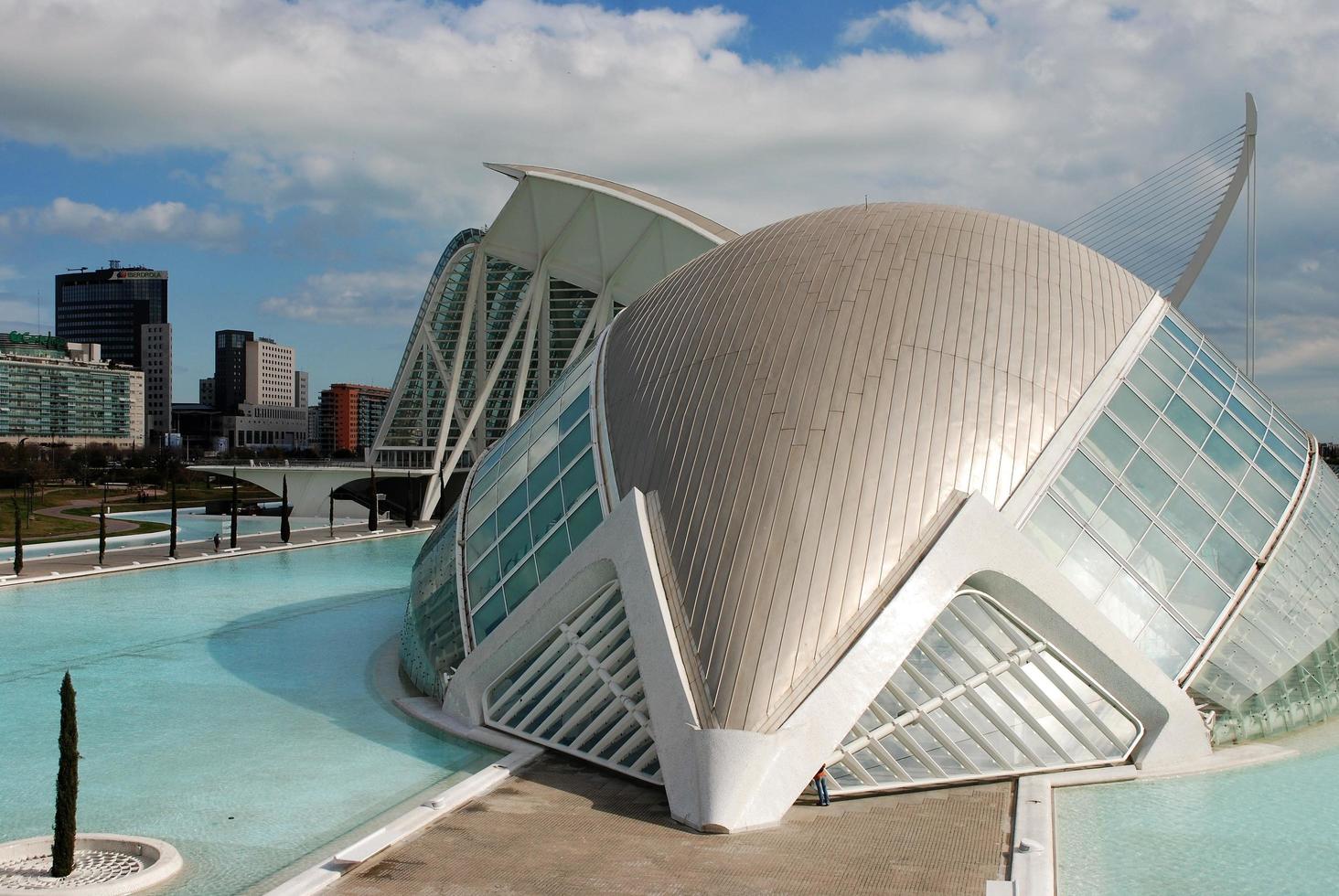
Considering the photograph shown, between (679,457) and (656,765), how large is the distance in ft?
14.4

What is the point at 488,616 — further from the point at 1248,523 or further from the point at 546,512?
the point at 1248,523

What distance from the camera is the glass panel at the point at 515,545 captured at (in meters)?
17.8

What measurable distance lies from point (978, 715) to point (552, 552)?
259 inches

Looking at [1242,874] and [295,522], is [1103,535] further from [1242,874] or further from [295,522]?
[295,522]

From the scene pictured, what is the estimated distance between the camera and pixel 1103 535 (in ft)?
51.5

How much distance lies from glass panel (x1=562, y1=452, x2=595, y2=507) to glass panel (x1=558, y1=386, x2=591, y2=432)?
1.36 meters

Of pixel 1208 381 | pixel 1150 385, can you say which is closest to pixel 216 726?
pixel 1150 385

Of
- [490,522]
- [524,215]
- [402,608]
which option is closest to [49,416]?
[524,215]

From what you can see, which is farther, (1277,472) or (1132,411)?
(1277,472)

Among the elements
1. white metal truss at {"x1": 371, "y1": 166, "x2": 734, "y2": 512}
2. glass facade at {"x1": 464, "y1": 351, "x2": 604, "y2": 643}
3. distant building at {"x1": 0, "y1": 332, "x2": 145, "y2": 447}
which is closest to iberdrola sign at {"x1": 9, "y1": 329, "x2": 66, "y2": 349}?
distant building at {"x1": 0, "y1": 332, "x2": 145, "y2": 447}

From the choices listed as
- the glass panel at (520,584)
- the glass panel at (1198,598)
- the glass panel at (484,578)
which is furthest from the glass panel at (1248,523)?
the glass panel at (484,578)

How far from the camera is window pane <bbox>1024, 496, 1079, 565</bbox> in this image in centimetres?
1522

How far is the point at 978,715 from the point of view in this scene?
14.5m

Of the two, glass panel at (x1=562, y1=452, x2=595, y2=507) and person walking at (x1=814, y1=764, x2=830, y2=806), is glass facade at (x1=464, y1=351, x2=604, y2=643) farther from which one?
person walking at (x1=814, y1=764, x2=830, y2=806)
